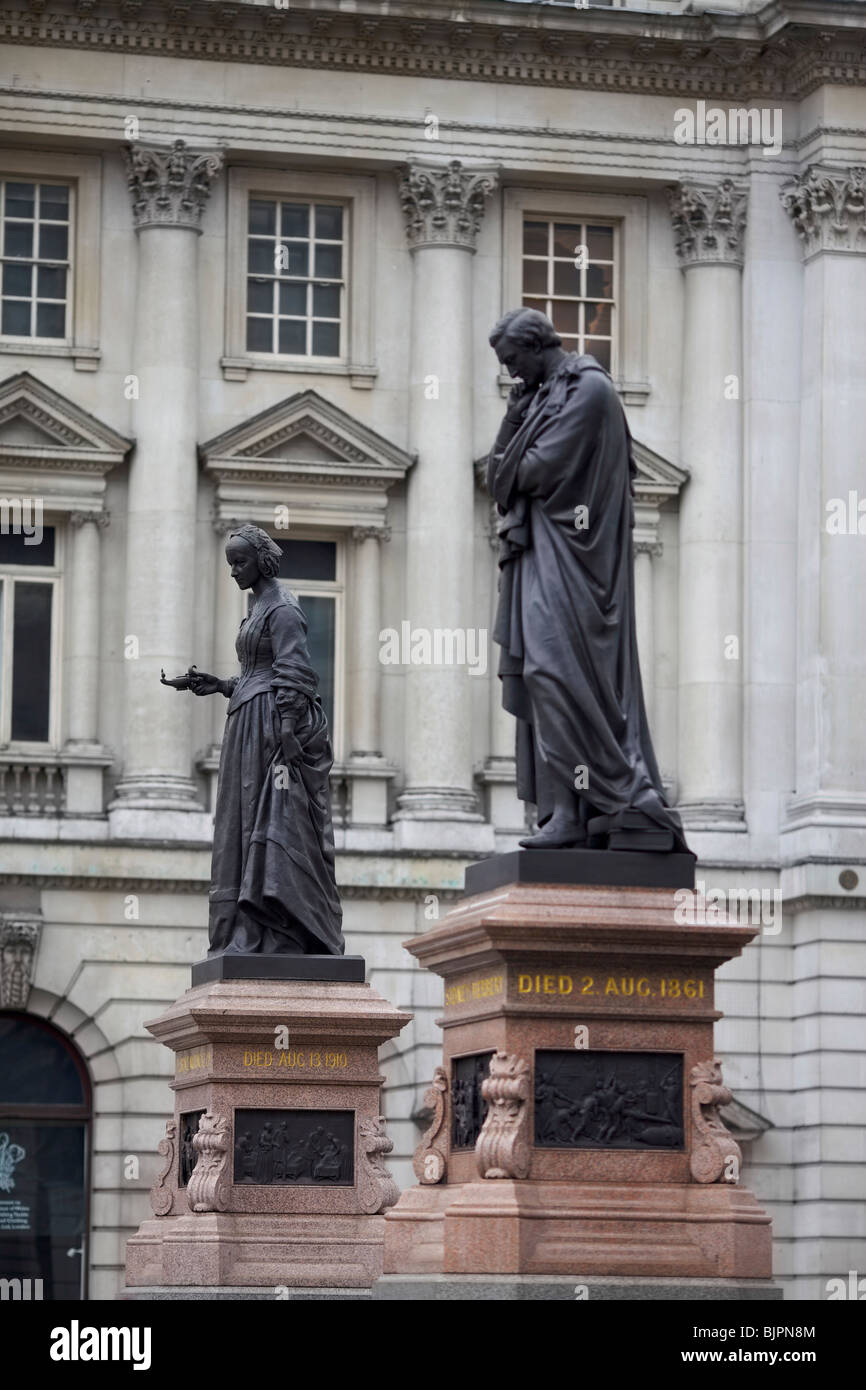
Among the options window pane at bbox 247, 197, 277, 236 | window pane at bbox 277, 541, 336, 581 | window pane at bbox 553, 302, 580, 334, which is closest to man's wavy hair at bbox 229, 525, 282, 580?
window pane at bbox 277, 541, 336, 581

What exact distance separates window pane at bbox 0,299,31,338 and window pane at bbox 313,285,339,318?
3.27m

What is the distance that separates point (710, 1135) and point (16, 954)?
23628 millimetres

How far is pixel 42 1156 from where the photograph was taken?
119ft

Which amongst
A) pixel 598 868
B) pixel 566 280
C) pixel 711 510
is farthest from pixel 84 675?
pixel 598 868

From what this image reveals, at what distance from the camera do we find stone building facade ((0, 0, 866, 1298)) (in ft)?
121

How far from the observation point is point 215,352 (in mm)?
38062

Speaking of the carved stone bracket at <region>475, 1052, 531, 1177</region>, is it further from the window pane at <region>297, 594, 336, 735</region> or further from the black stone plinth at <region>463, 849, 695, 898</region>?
the window pane at <region>297, 594, 336, 735</region>

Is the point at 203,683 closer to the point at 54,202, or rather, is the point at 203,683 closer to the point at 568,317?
the point at 54,202

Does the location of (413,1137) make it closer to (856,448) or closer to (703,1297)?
(856,448)

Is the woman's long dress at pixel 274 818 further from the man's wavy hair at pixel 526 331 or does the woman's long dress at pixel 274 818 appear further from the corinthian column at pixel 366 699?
the corinthian column at pixel 366 699

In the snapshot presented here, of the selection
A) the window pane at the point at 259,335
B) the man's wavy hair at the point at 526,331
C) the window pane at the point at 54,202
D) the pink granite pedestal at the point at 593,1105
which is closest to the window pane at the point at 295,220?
the window pane at the point at 259,335

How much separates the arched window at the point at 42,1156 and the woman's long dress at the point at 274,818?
54.6ft

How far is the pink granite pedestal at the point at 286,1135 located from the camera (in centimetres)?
1862

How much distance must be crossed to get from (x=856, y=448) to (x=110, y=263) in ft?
28.5
